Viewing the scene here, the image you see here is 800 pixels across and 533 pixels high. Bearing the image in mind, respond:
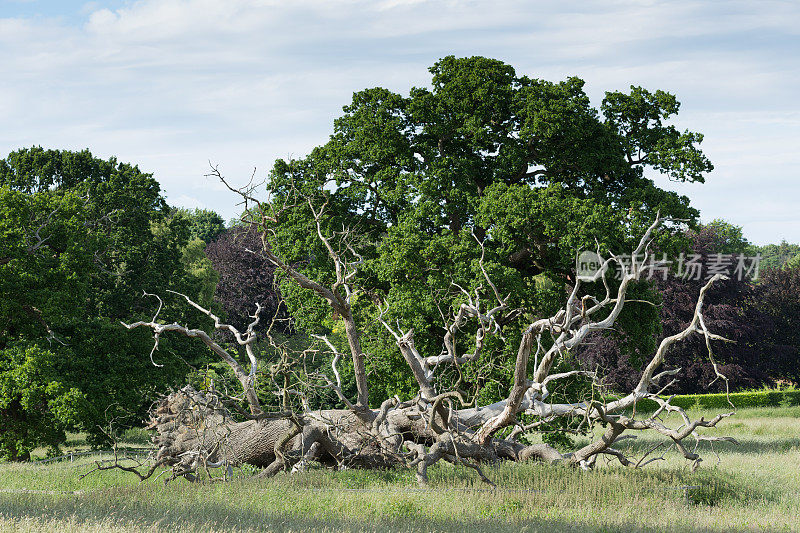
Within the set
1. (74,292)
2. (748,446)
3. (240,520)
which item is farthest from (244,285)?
(240,520)

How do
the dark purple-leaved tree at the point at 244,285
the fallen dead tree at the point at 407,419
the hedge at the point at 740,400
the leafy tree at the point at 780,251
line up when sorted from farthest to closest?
the leafy tree at the point at 780,251, the dark purple-leaved tree at the point at 244,285, the hedge at the point at 740,400, the fallen dead tree at the point at 407,419

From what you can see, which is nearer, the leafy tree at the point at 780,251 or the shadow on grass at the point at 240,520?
the shadow on grass at the point at 240,520

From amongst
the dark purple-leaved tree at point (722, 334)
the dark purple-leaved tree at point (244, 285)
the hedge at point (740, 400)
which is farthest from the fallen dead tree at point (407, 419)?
the dark purple-leaved tree at point (244, 285)

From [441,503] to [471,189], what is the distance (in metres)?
12.9

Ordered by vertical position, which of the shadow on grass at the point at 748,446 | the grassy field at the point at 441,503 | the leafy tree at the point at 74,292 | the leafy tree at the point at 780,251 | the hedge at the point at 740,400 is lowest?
the hedge at the point at 740,400

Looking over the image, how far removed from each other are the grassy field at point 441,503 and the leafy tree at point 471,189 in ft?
22.1

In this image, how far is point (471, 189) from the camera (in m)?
23.7

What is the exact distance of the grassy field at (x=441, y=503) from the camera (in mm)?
10344

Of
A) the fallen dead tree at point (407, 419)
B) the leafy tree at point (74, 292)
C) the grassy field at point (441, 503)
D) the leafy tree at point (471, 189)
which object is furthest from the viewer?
the leafy tree at point (74, 292)

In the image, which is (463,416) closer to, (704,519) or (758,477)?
(758,477)

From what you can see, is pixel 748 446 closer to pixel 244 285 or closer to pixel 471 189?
pixel 471 189

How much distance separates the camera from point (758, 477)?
16859mm

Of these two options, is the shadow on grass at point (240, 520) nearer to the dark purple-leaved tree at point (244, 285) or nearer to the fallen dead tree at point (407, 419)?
the fallen dead tree at point (407, 419)

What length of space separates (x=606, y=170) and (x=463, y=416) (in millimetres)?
9633
